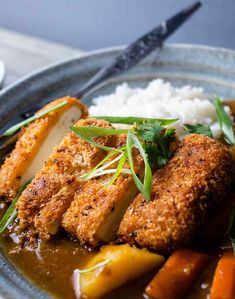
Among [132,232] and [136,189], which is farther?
[136,189]

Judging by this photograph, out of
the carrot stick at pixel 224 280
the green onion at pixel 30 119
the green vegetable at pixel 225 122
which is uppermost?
the green onion at pixel 30 119

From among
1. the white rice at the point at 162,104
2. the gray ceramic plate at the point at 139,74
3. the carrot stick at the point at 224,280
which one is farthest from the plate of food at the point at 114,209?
the gray ceramic plate at the point at 139,74

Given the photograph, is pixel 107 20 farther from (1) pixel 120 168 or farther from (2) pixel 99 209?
(2) pixel 99 209

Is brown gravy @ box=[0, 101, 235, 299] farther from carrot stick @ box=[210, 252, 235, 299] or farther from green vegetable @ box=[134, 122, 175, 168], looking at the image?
green vegetable @ box=[134, 122, 175, 168]

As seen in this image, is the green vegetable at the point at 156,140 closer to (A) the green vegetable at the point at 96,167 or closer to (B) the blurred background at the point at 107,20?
(A) the green vegetable at the point at 96,167

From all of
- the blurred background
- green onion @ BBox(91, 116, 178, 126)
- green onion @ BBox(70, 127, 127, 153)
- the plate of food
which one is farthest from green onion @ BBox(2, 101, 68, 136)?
the blurred background

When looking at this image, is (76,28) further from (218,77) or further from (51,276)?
(51,276)


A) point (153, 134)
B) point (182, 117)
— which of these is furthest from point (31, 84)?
point (153, 134)
